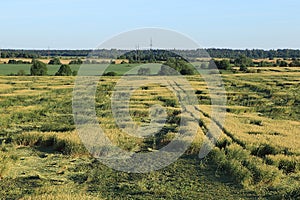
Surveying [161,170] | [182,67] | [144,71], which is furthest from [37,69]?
[161,170]

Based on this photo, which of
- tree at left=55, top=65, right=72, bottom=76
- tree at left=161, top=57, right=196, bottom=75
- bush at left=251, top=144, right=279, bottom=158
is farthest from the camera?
tree at left=161, top=57, right=196, bottom=75

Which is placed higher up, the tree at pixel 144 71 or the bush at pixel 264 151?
the tree at pixel 144 71

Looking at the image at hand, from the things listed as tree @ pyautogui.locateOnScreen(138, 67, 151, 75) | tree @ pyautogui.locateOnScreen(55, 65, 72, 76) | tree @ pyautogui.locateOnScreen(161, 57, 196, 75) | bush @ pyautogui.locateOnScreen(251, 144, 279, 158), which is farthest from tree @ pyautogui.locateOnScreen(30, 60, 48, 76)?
bush @ pyautogui.locateOnScreen(251, 144, 279, 158)

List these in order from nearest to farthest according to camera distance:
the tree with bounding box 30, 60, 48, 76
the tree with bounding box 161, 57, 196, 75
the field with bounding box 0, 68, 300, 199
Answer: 1. the field with bounding box 0, 68, 300, 199
2. the tree with bounding box 30, 60, 48, 76
3. the tree with bounding box 161, 57, 196, 75

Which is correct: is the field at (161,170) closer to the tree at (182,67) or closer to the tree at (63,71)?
the tree at (63,71)

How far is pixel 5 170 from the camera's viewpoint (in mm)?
12352

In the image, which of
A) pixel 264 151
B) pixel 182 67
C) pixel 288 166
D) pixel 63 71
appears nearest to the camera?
pixel 288 166

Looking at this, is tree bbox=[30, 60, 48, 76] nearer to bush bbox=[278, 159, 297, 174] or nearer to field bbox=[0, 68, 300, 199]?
field bbox=[0, 68, 300, 199]

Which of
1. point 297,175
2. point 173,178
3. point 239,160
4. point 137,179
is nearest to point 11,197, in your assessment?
point 137,179

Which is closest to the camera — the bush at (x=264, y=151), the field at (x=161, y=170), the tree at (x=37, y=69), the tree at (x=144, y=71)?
the field at (x=161, y=170)

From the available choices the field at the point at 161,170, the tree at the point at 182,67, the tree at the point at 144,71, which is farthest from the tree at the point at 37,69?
the field at the point at 161,170

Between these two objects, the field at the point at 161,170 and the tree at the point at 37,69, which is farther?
the tree at the point at 37,69

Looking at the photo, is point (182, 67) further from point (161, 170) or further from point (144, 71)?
point (161, 170)

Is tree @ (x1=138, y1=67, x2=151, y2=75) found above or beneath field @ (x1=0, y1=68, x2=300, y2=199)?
above
